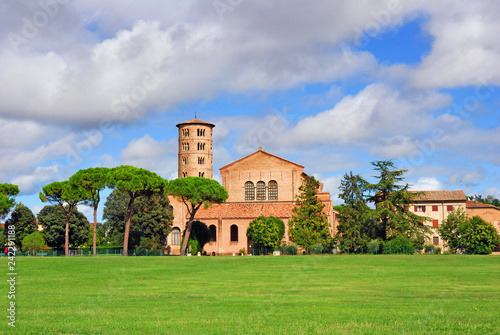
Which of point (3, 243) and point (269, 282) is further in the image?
point (3, 243)

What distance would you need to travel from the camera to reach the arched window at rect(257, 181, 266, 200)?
72.1 m

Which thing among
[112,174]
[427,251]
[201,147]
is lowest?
[427,251]

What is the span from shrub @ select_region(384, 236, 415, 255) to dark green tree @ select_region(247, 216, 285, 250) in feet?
43.1

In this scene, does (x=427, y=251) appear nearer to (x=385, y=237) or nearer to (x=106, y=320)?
(x=385, y=237)

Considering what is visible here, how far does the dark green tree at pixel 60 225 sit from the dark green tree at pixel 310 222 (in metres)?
29.8

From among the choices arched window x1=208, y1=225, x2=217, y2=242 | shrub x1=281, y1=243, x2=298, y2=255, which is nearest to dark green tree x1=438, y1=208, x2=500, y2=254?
shrub x1=281, y1=243, x2=298, y2=255

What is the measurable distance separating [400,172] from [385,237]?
25.2 feet

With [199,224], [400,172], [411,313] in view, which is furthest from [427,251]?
[411,313]

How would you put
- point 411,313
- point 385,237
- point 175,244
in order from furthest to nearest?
point 175,244 < point 385,237 < point 411,313

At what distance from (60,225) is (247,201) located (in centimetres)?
2534

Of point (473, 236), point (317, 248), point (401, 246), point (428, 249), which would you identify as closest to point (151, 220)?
point (317, 248)

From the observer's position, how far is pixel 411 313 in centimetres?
1316

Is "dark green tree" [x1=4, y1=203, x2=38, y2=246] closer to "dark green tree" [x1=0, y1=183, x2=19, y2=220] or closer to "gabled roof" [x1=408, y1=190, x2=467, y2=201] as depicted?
"dark green tree" [x1=0, y1=183, x2=19, y2=220]

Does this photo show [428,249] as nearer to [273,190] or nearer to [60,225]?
[273,190]
